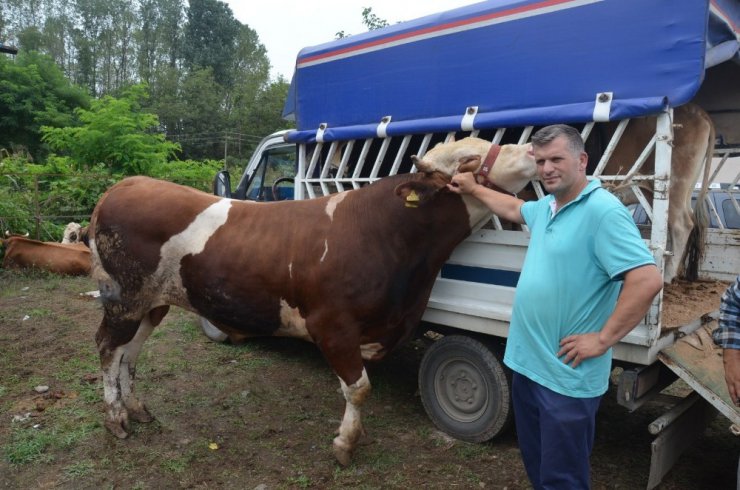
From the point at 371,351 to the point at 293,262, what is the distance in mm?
808

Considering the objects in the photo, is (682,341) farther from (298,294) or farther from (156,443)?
(156,443)

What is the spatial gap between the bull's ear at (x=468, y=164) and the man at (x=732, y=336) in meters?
1.42

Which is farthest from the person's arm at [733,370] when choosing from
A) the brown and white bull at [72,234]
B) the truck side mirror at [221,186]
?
the brown and white bull at [72,234]

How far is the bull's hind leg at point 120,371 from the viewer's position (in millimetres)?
3725

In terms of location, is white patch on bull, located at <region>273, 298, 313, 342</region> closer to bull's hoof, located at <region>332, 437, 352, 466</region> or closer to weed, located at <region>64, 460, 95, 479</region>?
bull's hoof, located at <region>332, 437, 352, 466</region>

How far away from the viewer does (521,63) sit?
10.6 ft

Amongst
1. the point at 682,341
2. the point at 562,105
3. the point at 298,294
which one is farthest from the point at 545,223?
the point at 298,294

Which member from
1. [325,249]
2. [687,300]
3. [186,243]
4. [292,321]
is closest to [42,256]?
[186,243]

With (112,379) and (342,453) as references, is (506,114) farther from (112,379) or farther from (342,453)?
(112,379)

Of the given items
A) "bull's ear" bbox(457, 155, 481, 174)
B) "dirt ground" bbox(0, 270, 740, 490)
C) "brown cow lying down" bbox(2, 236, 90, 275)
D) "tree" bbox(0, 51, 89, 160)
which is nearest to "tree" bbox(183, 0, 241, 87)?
"tree" bbox(0, 51, 89, 160)

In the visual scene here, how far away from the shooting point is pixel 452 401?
12.3 ft

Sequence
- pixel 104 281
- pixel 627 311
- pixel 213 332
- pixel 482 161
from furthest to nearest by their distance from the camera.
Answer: pixel 213 332 < pixel 104 281 < pixel 482 161 < pixel 627 311

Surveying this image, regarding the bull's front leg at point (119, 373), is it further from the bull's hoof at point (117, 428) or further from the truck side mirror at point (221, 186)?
the truck side mirror at point (221, 186)

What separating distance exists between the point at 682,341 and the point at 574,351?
1.37 meters
